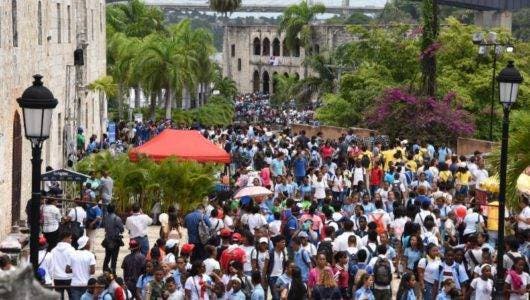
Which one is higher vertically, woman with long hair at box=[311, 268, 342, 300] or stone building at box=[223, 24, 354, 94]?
woman with long hair at box=[311, 268, 342, 300]

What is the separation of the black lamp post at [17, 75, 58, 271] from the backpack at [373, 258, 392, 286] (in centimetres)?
516

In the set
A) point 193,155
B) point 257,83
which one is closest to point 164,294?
point 193,155

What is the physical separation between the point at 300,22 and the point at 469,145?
2246 inches

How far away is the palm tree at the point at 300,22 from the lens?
9869 cm

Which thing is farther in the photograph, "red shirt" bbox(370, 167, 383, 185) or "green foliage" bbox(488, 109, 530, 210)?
"red shirt" bbox(370, 167, 383, 185)

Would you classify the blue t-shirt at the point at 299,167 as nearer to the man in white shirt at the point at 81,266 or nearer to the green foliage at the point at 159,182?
the green foliage at the point at 159,182

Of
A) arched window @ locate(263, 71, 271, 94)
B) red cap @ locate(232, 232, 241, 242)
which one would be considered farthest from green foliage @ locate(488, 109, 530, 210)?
arched window @ locate(263, 71, 271, 94)

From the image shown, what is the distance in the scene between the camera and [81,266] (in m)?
17.2

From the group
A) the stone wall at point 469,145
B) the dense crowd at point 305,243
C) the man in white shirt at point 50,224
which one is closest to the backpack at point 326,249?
the dense crowd at point 305,243

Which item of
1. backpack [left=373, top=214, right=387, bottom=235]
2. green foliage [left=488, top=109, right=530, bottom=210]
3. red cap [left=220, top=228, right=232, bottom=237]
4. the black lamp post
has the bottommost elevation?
backpack [left=373, top=214, right=387, bottom=235]

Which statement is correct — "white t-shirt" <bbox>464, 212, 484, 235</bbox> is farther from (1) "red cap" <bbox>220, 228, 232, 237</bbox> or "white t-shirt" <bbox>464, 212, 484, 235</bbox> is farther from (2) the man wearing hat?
(2) the man wearing hat

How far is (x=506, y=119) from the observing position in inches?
701

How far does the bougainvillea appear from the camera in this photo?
142ft

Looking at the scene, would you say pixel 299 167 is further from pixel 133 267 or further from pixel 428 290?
pixel 133 267
